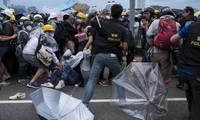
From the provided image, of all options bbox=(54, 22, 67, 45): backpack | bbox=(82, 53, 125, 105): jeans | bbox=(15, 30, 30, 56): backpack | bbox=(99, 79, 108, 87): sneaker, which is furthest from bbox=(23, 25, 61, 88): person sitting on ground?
bbox=(82, 53, 125, 105): jeans

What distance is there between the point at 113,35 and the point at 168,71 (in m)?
1.24

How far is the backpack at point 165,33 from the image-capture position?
4.71 metres

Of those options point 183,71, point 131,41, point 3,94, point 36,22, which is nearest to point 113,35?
point 183,71

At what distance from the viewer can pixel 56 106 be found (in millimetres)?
3891

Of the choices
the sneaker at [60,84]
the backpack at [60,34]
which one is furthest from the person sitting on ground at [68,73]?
the backpack at [60,34]

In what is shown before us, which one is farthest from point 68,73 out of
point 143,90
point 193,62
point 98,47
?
point 193,62

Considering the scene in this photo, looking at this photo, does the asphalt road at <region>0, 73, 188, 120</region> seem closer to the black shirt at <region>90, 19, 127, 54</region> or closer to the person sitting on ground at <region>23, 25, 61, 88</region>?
the person sitting on ground at <region>23, 25, 61, 88</region>

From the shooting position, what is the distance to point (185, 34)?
3670mm

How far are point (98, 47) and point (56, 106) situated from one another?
126cm

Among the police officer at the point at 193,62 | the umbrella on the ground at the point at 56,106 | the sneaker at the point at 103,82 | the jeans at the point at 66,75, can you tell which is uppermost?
the police officer at the point at 193,62

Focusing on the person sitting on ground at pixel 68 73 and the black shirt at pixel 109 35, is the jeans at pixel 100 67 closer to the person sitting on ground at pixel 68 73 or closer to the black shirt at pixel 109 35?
the black shirt at pixel 109 35

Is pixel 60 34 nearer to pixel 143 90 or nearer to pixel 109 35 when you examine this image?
pixel 109 35

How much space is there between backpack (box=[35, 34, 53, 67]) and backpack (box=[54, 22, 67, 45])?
684 millimetres

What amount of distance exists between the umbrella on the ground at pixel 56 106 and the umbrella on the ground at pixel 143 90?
73cm
